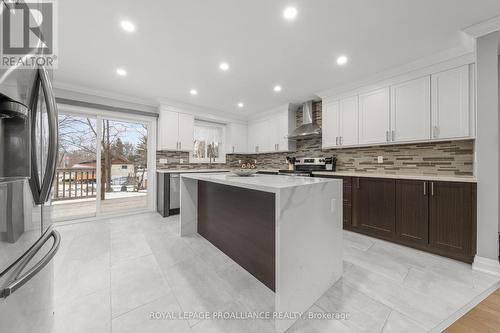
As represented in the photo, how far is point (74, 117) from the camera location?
3.52 meters

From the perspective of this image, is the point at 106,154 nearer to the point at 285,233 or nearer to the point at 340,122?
the point at 285,233

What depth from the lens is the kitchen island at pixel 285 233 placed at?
1.20 meters

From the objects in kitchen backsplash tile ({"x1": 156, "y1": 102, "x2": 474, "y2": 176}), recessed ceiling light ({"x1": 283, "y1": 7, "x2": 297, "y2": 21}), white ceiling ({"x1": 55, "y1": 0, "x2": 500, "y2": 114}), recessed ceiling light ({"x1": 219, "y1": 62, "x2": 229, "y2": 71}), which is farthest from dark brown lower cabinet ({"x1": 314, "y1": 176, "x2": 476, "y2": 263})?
recessed ceiling light ({"x1": 219, "y1": 62, "x2": 229, "y2": 71})

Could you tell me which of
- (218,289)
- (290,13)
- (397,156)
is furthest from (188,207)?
(397,156)

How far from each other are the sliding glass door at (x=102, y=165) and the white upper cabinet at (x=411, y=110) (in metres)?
4.54

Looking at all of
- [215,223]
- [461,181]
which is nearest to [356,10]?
[461,181]

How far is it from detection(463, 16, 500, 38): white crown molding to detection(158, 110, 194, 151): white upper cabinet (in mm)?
4429

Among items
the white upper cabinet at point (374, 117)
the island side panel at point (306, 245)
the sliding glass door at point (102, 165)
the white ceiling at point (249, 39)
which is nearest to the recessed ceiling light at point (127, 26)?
the white ceiling at point (249, 39)

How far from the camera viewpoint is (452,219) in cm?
211

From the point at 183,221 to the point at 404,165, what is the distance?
348cm

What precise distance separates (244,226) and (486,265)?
7.92 feet

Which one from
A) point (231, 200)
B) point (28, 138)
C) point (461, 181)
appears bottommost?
point (231, 200)

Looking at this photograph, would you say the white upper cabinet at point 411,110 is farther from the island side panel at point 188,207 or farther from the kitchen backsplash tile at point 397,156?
the island side panel at point 188,207

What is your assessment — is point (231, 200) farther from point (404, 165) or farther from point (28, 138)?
point (404, 165)
